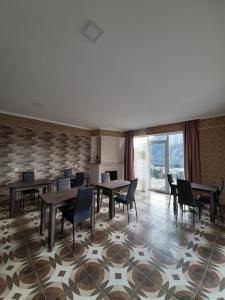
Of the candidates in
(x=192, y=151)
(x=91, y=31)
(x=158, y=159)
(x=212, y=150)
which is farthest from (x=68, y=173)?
(x=212, y=150)

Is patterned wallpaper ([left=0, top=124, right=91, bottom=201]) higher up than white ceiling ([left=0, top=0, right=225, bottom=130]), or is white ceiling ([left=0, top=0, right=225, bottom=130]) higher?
white ceiling ([left=0, top=0, right=225, bottom=130])

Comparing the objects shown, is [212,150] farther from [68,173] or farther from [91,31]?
[68,173]

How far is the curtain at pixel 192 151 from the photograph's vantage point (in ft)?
14.4

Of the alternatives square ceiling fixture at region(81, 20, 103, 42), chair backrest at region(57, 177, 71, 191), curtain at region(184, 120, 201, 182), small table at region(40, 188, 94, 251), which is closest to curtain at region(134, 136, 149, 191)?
curtain at region(184, 120, 201, 182)

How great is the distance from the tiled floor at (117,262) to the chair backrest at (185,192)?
475 millimetres

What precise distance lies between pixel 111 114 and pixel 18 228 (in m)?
3.40

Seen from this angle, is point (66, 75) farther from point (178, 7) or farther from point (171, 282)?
point (171, 282)

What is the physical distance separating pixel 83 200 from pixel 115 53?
2.19 m

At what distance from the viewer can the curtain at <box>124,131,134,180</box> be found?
621 centimetres

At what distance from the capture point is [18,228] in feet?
9.17

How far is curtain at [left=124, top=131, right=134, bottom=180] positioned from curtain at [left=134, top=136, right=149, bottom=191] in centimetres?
19

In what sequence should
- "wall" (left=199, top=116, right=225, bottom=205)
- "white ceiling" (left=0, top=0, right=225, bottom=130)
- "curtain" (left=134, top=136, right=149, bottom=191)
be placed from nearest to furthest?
"white ceiling" (left=0, top=0, right=225, bottom=130), "wall" (left=199, top=116, right=225, bottom=205), "curtain" (left=134, top=136, right=149, bottom=191)

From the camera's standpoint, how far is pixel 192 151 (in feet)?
14.7

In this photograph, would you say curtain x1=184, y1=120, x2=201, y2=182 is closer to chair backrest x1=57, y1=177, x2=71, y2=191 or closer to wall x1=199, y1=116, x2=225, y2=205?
wall x1=199, y1=116, x2=225, y2=205
